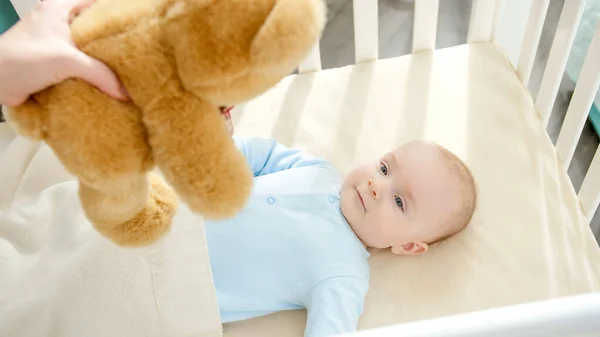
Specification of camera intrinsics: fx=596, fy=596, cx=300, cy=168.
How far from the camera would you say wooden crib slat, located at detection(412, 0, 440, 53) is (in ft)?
3.75

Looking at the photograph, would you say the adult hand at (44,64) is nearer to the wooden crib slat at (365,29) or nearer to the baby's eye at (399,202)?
the baby's eye at (399,202)

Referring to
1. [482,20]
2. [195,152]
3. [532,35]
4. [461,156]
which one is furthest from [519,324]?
[482,20]

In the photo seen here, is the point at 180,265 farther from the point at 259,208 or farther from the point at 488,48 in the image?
the point at 488,48

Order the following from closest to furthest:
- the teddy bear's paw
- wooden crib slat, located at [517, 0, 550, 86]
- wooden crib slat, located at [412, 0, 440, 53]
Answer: the teddy bear's paw, wooden crib slat, located at [517, 0, 550, 86], wooden crib slat, located at [412, 0, 440, 53]

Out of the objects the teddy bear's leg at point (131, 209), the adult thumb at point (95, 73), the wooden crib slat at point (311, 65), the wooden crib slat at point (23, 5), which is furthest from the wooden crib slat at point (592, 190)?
the wooden crib slat at point (23, 5)

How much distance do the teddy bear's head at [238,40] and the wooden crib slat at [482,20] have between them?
861 mm

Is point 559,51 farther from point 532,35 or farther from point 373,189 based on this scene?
point 373,189

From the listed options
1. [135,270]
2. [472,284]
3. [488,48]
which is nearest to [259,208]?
[135,270]

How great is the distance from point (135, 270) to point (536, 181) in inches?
26.4

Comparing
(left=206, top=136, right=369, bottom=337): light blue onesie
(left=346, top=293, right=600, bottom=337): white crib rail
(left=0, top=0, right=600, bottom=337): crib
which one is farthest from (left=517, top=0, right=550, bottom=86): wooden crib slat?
(left=346, top=293, right=600, bottom=337): white crib rail

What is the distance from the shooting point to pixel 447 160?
92 cm

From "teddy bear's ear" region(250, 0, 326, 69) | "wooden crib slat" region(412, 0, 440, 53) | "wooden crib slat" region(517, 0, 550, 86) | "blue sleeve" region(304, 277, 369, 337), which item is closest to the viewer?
"teddy bear's ear" region(250, 0, 326, 69)

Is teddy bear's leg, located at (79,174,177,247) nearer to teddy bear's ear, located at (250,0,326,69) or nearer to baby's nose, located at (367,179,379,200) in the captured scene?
teddy bear's ear, located at (250,0,326,69)

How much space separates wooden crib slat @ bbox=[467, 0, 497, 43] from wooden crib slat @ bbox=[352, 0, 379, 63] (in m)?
0.20
